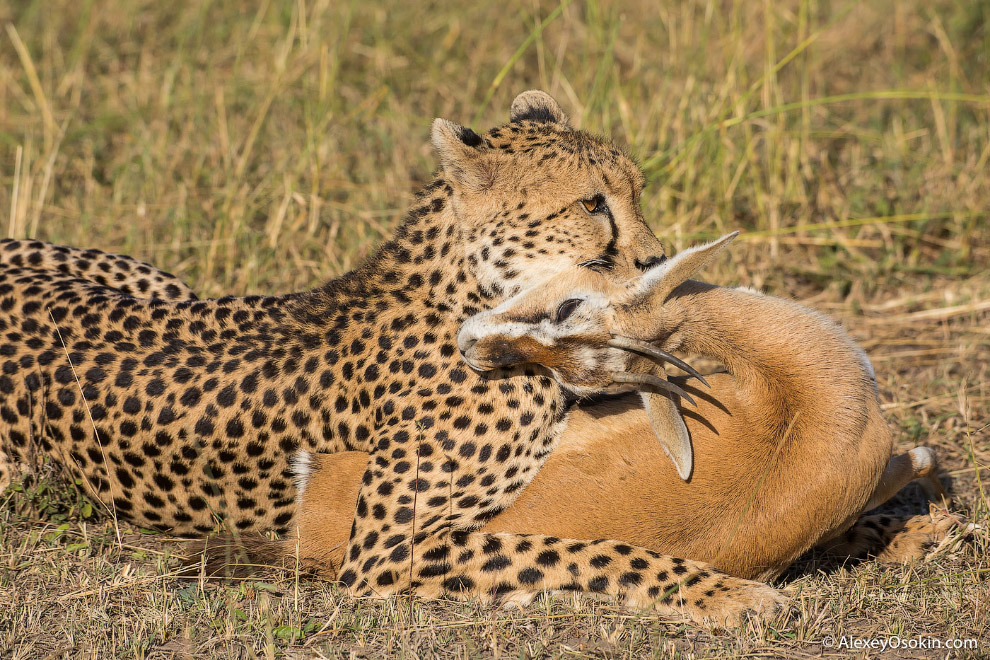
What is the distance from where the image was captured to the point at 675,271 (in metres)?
3.42

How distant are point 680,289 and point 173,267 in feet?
10.2

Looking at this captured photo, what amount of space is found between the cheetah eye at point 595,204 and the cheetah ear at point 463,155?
0.34 metres

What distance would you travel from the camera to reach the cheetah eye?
3.83m

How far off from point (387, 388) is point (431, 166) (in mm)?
3202

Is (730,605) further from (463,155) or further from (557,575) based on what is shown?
(463,155)

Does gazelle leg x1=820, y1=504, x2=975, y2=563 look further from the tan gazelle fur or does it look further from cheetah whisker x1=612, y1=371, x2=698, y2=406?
cheetah whisker x1=612, y1=371, x2=698, y2=406

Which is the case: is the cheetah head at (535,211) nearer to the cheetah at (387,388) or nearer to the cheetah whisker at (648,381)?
the cheetah at (387,388)

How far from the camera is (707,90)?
6562mm

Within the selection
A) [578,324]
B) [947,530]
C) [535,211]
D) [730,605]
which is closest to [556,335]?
[578,324]

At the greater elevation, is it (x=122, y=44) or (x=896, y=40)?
(x=896, y=40)

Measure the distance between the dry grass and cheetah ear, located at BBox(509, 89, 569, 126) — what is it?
1066 millimetres

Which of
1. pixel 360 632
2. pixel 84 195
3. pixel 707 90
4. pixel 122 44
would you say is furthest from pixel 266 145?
pixel 360 632

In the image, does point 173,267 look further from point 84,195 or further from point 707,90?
point 707,90

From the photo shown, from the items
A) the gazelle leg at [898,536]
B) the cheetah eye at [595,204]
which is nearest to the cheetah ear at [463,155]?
the cheetah eye at [595,204]
